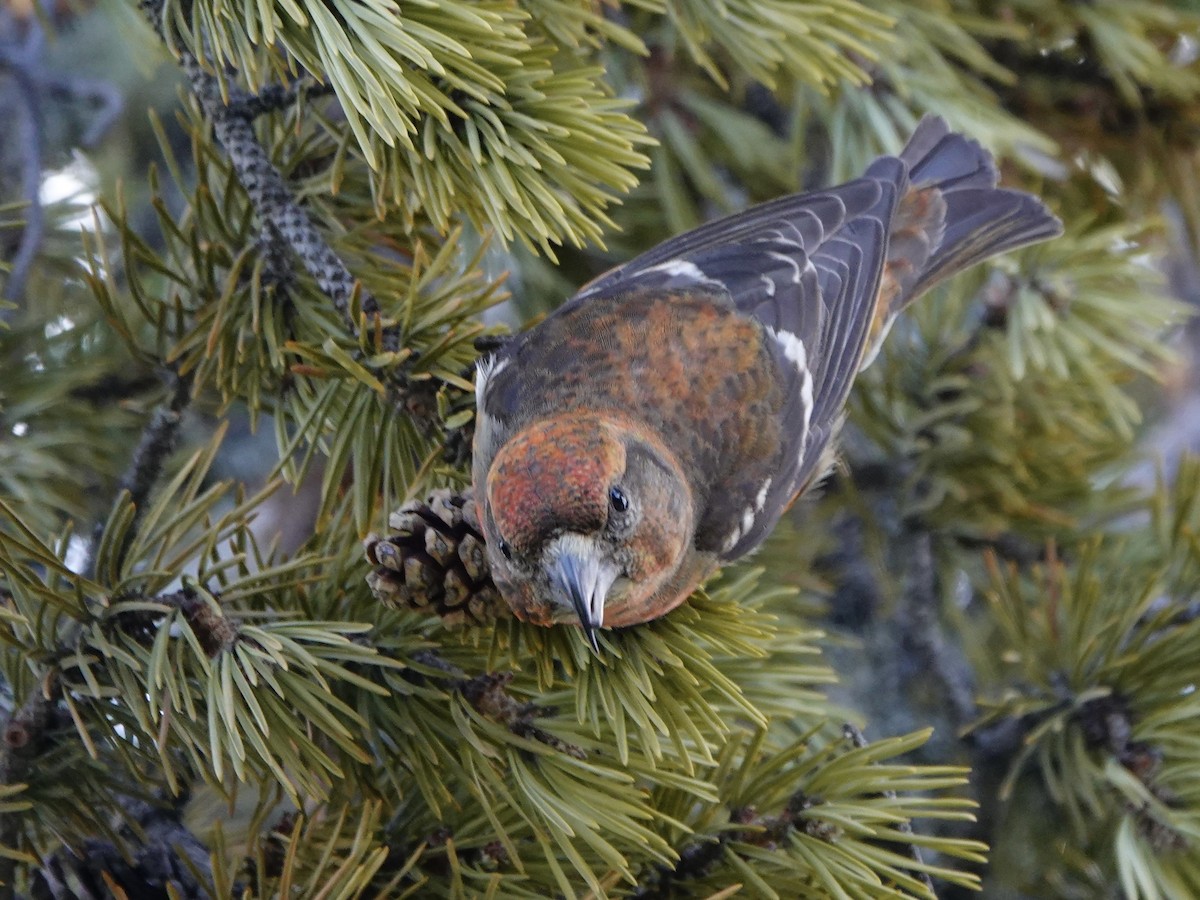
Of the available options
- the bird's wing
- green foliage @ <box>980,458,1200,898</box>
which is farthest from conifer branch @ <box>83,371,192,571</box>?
green foliage @ <box>980,458,1200,898</box>

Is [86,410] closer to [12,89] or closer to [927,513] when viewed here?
[12,89]

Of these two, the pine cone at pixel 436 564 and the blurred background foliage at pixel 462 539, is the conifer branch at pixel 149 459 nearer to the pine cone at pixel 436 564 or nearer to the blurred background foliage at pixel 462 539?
the blurred background foliage at pixel 462 539

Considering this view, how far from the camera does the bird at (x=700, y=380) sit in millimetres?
1439

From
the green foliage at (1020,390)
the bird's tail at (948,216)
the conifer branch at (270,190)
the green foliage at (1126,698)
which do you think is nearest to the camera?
the conifer branch at (270,190)

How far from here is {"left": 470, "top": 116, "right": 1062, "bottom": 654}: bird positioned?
4.72 feet

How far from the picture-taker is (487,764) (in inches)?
48.8

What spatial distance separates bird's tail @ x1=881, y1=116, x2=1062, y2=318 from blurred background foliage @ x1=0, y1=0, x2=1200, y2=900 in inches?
2.9

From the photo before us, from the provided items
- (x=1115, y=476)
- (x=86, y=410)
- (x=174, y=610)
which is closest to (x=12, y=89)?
(x=86, y=410)

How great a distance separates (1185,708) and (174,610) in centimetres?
125

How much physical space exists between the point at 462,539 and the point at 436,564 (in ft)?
0.32

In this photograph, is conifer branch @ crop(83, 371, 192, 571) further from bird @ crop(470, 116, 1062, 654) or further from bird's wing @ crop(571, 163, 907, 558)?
bird's wing @ crop(571, 163, 907, 558)

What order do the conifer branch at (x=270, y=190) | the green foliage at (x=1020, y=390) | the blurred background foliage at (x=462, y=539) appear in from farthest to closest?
the green foliage at (x=1020, y=390) → the conifer branch at (x=270, y=190) → the blurred background foliage at (x=462, y=539)

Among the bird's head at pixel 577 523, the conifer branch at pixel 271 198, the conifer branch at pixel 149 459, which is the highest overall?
the conifer branch at pixel 271 198

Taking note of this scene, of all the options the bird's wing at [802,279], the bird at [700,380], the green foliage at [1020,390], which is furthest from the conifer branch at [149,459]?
the green foliage at [1020,390]
